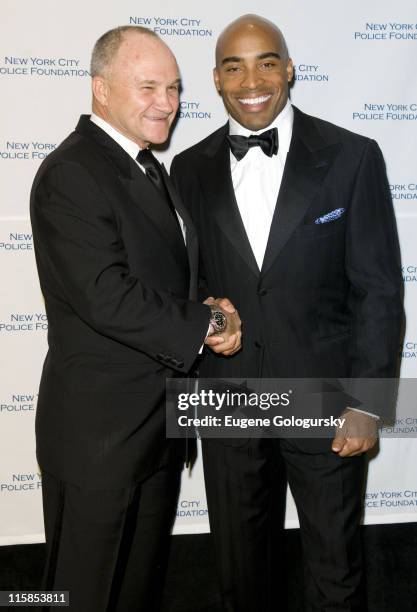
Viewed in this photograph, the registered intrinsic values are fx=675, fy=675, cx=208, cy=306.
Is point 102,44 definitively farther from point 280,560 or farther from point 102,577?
point 280,560

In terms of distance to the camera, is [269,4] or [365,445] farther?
[269,4]

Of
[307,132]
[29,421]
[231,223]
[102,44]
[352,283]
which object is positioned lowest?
[29,421]

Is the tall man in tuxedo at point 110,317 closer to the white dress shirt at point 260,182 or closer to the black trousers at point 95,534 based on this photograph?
the black trousers at point 95,534

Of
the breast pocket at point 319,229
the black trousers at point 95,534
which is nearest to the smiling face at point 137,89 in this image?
the breast pocket at point 319,229

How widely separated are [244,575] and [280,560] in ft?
0.52

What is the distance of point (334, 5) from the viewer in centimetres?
262

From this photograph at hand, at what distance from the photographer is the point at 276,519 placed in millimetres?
2426

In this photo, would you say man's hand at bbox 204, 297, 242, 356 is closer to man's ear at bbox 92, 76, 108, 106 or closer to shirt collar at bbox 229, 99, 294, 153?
shirt collar at bbox 229, 99, 294, 153

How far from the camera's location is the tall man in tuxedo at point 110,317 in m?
1.87

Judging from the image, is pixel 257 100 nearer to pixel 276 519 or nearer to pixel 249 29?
pixel 249 29

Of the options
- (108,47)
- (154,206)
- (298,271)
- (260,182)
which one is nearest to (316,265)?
(298,271)

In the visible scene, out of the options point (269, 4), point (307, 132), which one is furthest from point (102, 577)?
point (269, 4)

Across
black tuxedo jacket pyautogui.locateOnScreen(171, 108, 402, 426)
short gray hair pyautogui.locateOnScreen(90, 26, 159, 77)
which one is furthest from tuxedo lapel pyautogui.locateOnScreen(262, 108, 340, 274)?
short gray hair pyautogui.locateOnScreen(90, 26, 159, 77)

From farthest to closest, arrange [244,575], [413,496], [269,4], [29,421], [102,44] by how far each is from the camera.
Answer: [413,496] < [29,421] < [269,4] < [244,575] < [102,44]
